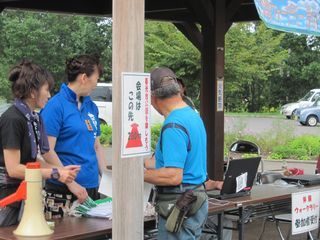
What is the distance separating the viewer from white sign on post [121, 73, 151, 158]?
276 centimetres

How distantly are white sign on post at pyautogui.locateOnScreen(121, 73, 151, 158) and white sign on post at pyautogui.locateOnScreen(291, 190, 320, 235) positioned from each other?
7.36 ft

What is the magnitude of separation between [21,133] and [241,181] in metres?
1.91

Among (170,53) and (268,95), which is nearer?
(170,53)

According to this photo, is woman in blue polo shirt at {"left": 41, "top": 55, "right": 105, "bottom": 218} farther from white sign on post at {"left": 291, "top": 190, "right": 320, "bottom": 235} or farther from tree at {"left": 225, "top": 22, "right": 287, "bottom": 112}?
tree at {"left": 225, "top": 22, "right": 287, "bottom": 112}

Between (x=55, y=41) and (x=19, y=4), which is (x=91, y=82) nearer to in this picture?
(x=19, y=4)

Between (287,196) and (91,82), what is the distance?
1.94m

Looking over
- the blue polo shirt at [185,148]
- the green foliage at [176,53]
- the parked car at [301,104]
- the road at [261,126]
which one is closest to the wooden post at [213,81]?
the blue polo shirt at [185,148]

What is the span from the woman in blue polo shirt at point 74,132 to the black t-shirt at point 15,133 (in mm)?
388

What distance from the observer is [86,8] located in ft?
32.2

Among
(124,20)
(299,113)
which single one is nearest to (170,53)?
(299,113)

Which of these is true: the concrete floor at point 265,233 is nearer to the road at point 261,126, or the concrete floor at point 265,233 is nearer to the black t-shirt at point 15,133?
the black t-shirt at point 15,133

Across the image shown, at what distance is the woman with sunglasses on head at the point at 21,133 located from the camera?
3176 millimetres

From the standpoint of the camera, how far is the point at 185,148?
3215 millimetres

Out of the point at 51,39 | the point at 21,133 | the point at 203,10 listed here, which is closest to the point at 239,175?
the point at 21,133
